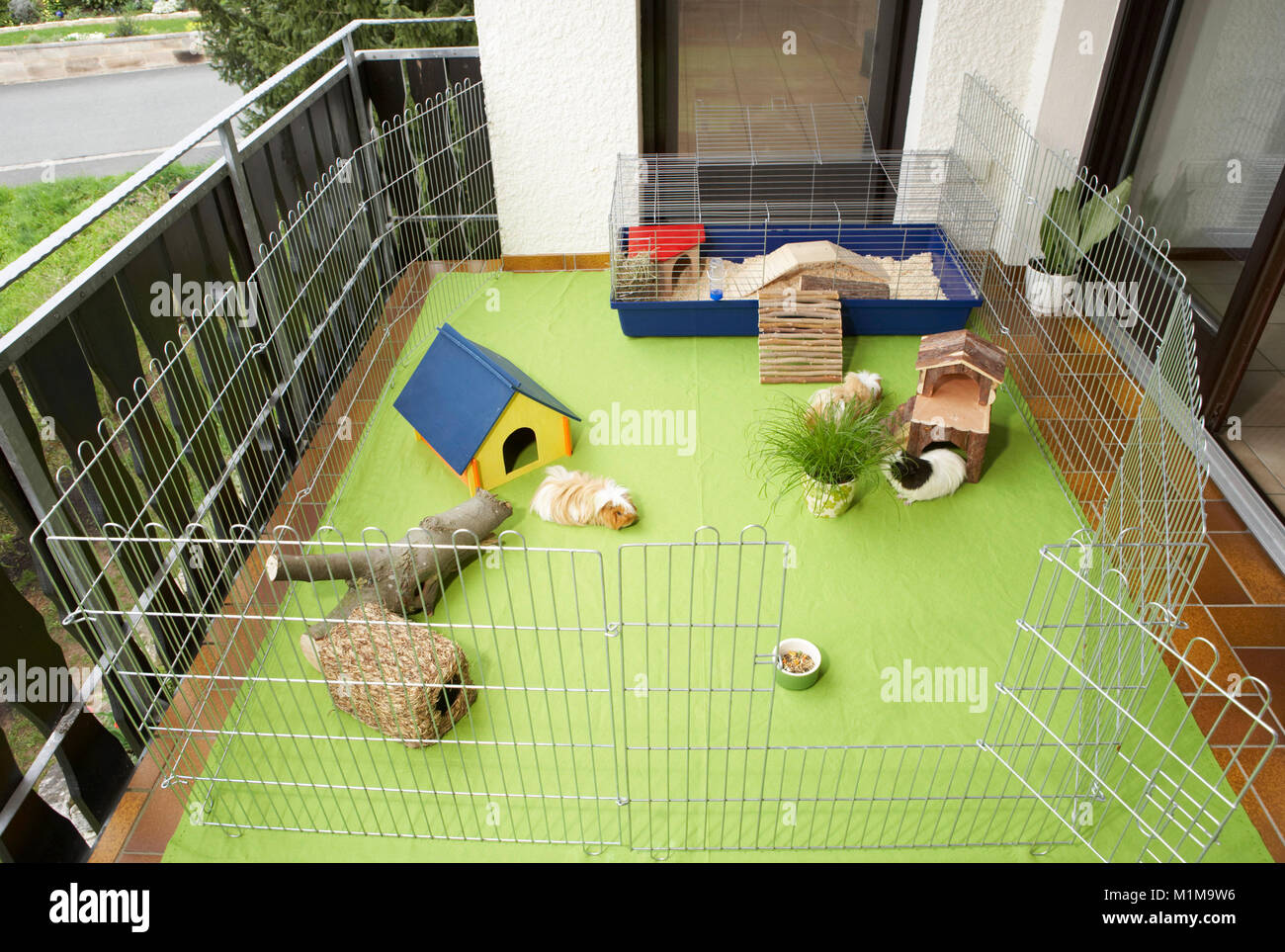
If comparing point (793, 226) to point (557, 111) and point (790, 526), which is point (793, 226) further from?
point (790, 526)

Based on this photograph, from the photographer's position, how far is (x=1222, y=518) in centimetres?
293

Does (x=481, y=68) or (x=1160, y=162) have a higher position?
(x=481, y=68)

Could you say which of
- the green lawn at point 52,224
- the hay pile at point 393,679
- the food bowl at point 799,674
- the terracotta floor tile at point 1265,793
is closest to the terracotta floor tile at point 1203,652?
the terracotta floor tile at point 1265,793

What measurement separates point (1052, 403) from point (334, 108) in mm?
2917

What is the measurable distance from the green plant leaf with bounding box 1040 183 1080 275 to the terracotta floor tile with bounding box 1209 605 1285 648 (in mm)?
1591

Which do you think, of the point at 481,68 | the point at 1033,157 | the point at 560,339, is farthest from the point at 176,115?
the point at 1033,157

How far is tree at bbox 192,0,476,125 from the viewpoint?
17.1ft

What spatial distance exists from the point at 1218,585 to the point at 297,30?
17.6 ft

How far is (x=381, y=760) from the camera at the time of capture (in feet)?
7.42

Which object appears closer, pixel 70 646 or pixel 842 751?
pixel 842 751

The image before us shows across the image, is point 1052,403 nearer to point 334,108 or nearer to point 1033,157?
point 1033,157

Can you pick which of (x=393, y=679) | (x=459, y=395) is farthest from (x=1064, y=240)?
(x=393, y=679)

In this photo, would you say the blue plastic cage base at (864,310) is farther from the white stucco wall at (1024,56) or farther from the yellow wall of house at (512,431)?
the yellow wall of house at (512,431)

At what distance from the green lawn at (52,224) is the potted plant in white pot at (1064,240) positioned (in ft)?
18.5
